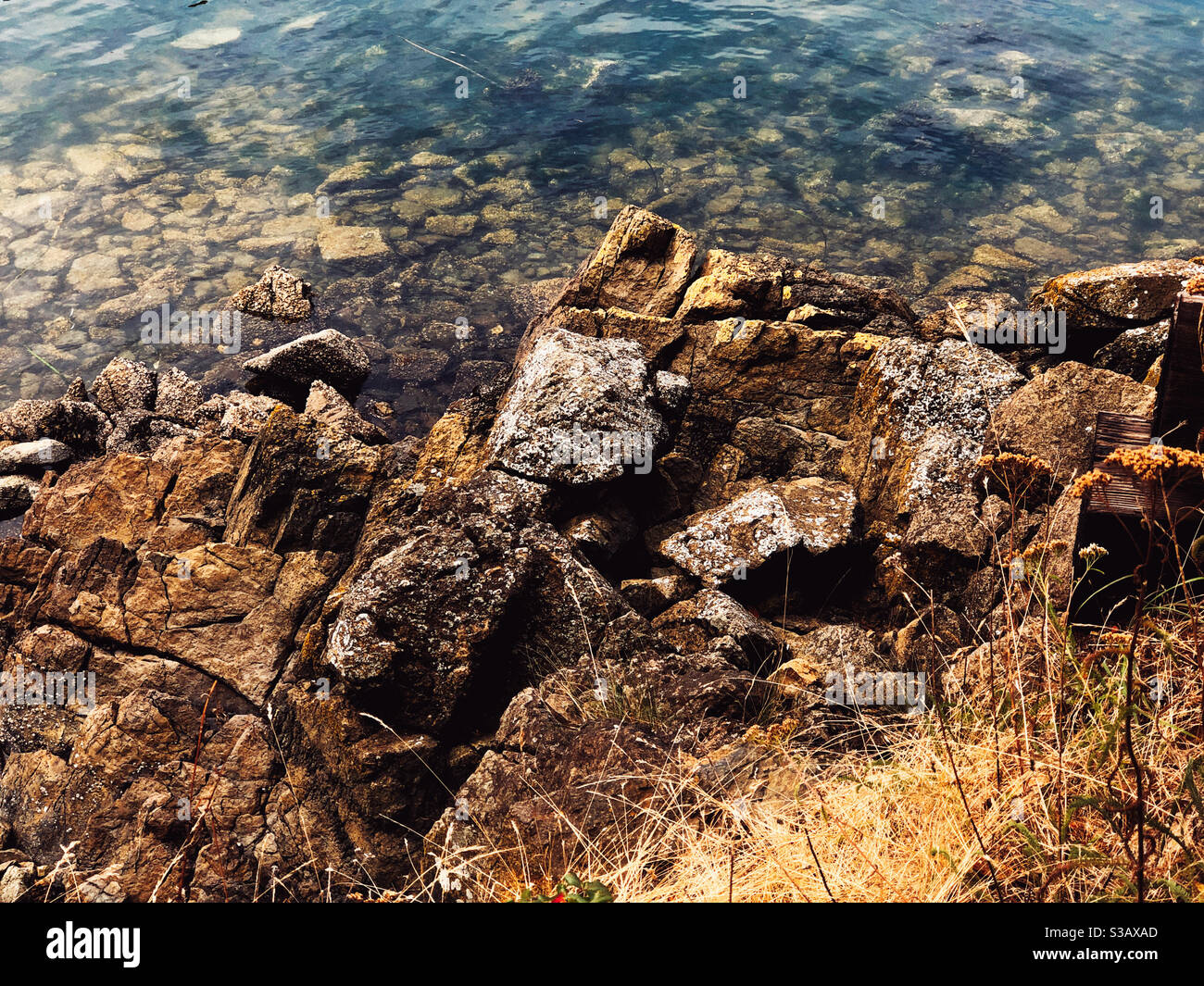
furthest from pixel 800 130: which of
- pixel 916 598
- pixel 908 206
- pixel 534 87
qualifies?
pixel 916 598

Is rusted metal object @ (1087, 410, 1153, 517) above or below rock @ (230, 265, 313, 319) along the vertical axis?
above

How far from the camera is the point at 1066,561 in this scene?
14.5 feet

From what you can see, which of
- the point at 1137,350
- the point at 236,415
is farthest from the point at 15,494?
the point at 1137,350

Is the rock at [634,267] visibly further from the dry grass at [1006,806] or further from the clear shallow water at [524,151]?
the dry grass at [1006,806]

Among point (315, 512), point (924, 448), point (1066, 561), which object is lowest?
point (315, 512)

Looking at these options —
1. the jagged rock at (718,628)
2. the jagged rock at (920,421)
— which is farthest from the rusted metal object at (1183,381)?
the jagged rock at (920,421)

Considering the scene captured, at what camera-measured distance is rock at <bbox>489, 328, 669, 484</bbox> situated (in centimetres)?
700

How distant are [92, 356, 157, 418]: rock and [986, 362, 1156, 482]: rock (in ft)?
34.8

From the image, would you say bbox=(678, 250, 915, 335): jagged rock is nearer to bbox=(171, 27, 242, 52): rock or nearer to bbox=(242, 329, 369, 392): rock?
bbox=(242, 329, 369, 392): rock

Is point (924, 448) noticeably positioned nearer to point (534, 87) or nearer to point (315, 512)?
point (315, 512)

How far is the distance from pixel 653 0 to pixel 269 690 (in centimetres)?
2915

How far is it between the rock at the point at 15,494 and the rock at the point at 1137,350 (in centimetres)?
1159

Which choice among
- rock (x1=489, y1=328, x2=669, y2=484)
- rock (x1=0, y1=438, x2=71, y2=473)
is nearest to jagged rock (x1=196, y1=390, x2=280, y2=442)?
rock (x1=0, y1=438, x2=71, y2=473)

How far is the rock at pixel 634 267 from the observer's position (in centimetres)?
950
